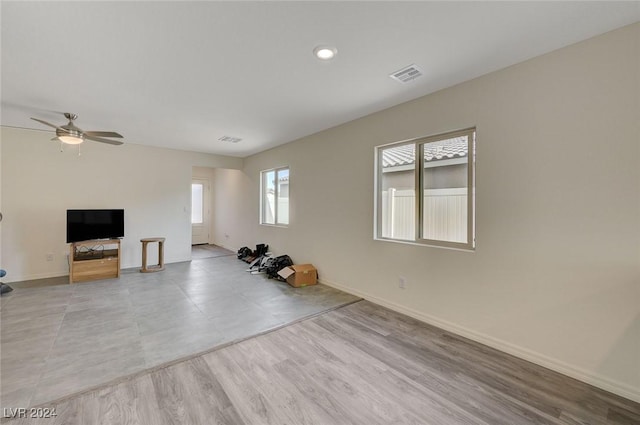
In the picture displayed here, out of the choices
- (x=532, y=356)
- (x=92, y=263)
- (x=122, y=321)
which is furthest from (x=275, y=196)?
(x=532, y=356)

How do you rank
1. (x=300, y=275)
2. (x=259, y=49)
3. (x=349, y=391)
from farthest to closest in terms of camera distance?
(x=300, y=275), (x=259, y=49), (x=349, y=391)

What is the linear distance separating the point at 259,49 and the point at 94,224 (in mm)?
4644

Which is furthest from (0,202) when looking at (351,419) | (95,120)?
(351,419)

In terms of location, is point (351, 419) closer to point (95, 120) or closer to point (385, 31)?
point (385, 31)

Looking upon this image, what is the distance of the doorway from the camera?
328 inches

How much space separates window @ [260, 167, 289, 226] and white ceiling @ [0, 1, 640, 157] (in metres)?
2.27

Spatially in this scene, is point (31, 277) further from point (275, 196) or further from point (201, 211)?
point (275, 196)

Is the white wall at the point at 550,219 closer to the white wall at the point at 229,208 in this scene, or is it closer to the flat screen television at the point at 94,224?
the white wall at the point at 229,208

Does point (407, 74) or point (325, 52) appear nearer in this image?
point (325, 52)

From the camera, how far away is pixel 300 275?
4.21 m

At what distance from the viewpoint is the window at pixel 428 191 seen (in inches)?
107

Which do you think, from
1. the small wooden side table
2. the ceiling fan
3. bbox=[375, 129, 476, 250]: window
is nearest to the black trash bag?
the small wooden side table

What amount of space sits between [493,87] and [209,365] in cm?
359

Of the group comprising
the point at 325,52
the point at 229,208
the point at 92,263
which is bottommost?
the point at 92,263
